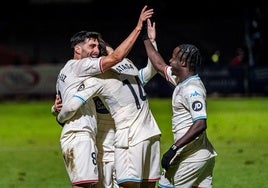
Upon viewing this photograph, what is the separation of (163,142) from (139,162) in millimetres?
9617

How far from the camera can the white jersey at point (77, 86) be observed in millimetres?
9789

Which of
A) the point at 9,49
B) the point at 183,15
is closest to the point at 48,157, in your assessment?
the point at 9,49

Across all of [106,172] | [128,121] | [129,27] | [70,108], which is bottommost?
[129,27]

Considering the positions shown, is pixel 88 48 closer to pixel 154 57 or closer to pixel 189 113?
pixel 154 57

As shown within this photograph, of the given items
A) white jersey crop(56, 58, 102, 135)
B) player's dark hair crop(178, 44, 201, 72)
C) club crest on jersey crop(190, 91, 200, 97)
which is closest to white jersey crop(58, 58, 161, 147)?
white jersey crop(56, 58, 102, 135)

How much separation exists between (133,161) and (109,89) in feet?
2.82

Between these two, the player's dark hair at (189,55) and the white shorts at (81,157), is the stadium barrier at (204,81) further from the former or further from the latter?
the player's dark hair at (189,55)

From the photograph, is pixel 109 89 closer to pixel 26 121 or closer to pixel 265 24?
pixel 26 121

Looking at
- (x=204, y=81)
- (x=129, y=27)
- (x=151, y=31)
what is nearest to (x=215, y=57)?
(x=204, y=81)

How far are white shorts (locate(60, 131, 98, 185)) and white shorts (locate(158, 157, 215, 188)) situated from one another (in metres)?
0.87

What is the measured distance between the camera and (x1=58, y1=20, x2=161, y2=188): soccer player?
381 inches

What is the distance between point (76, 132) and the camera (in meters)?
9.88

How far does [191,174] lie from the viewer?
30.7ft

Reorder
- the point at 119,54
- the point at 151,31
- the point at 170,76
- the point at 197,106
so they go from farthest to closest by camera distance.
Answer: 1. the point at 151,31
2. the point at 170,76
3. the point at 119,54
4. the point at 197,106
